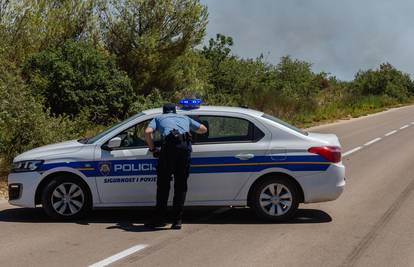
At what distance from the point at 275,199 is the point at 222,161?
0.87 m

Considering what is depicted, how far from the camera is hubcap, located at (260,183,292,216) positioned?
821 cm

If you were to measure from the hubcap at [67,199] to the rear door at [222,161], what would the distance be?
1.50 meters

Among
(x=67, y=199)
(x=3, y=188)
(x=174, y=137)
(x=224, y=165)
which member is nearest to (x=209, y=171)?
(x=224, y=165)

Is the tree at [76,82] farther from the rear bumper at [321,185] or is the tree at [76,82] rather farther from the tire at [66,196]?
the rear bumper at [321,185]

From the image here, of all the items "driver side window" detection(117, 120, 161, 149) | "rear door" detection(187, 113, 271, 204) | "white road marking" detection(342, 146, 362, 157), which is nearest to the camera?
"rear door" detection(187, 113, 271, 204)

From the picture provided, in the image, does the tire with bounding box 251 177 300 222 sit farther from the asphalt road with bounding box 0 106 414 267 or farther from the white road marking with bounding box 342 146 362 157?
the white road marking with bounding box 342 146 362 157

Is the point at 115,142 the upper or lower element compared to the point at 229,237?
upper

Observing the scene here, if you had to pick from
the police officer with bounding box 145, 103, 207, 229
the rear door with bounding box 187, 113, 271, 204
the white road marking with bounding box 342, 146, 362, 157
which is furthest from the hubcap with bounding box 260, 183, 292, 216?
the white road marking with bounding box 342, 146, 362, 157

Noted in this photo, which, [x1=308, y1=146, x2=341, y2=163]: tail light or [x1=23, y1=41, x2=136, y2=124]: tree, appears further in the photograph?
[x1=23, y1=41, x2=136, y2=124]: tree

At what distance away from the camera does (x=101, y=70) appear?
1950cm

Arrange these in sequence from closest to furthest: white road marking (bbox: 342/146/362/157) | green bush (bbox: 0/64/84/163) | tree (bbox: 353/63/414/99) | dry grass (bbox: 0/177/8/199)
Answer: dry grass (bbox: 0/177/8/199)
green bush (bbox: 0/64/84/163)
white road marking (bbox: 342/146/362/157)
tree (bbox: 353/63/414/99)

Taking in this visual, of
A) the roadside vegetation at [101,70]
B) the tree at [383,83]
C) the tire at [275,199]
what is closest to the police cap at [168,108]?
the tire at [275,199]

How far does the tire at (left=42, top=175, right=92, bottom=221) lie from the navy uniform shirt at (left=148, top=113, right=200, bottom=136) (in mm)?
1354

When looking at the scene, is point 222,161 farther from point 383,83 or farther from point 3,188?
point 383,83
